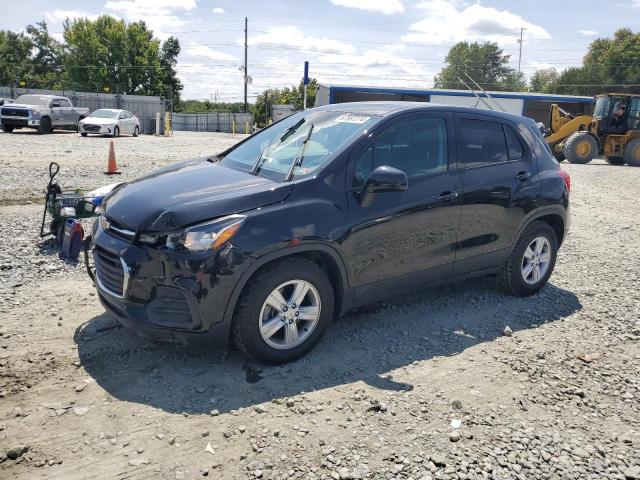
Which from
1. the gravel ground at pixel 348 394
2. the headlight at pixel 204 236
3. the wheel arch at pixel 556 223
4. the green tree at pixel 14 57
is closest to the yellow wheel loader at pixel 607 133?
the wheel arch at pixel 556 223

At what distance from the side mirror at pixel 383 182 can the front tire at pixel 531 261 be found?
184cm

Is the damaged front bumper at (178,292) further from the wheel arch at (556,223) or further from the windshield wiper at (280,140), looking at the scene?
the wheel arch at (556,223)

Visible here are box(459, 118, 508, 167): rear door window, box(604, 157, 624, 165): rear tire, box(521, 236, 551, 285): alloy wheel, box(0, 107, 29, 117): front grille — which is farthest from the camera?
box(0, 107, 29, 117): front grille

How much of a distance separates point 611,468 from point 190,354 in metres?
2.78

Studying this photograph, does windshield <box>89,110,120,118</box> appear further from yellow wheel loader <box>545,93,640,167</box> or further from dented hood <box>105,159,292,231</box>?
dented hood <box>105,159,292,231</box>

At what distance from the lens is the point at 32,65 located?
8162 centimetres

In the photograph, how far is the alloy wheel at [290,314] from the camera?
12.6ft

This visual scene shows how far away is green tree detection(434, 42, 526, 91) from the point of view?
110312mm

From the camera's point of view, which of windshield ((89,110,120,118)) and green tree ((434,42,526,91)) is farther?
green tree ((434,42,526,91))

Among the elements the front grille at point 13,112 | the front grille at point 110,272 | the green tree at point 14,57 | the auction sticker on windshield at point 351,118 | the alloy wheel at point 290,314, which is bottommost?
the alloy wheel at point 290,314

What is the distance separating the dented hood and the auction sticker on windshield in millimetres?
939

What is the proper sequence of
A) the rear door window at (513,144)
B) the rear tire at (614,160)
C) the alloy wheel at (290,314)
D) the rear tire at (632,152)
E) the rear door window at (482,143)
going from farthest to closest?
the rear tire at (614,160) < the rear tire at (632,152) < the rear door window at (513,144) < the rear door window at (482,143) < the alloy wheel at (290,314)

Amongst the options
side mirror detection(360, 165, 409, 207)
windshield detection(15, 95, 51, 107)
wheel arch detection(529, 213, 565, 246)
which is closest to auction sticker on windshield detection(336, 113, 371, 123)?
side mirror detection(360, 165, 409, 207)

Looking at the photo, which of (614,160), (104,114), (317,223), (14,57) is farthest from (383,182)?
(14,57)
